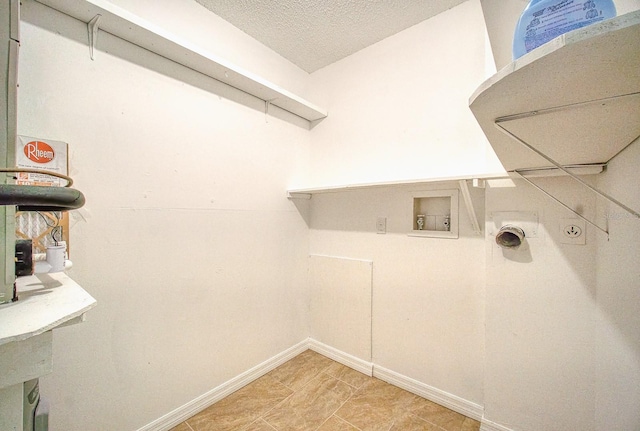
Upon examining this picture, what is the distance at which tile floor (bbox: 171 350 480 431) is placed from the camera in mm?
1538

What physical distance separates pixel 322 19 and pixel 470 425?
2.83 meters

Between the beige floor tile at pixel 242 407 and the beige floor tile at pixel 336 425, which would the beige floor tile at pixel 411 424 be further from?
the beige floor tile at pixel 242 407

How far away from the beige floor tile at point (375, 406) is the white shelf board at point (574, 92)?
1.70 meters

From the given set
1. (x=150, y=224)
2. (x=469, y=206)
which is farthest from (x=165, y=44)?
(x=469, y=206)

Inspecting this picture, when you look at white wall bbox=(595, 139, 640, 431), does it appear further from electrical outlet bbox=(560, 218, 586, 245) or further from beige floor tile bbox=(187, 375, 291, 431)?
beige floor tile bbox=(187, 375, 291, 431)

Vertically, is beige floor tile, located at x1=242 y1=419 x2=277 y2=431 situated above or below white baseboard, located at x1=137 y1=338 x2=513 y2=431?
below

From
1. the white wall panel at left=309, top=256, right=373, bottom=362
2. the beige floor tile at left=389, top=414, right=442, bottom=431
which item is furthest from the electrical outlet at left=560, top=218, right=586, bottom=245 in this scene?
the beige floor tile at left=389, top=414, right=442, bottom=431

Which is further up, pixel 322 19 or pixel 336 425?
pixel 322 19

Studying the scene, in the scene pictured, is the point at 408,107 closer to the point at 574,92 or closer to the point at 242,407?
the point at 574,92

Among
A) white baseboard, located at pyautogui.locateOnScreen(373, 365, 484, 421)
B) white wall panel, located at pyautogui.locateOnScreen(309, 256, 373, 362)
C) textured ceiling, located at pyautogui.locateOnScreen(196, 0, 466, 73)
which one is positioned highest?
textured ceiling, located at pyautogui.locateOnScreen(196, 0, 466, 73)

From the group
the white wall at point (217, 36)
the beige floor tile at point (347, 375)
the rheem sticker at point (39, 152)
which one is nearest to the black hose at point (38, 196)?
the rheem sticker at point (39, 152)

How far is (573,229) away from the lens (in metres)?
1.25

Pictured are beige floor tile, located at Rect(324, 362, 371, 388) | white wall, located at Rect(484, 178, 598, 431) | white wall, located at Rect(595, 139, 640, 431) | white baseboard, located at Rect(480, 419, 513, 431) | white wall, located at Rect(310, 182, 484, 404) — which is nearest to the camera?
white wall, located at Rect(595, 139, 640, 431)

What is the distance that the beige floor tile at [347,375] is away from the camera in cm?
196
